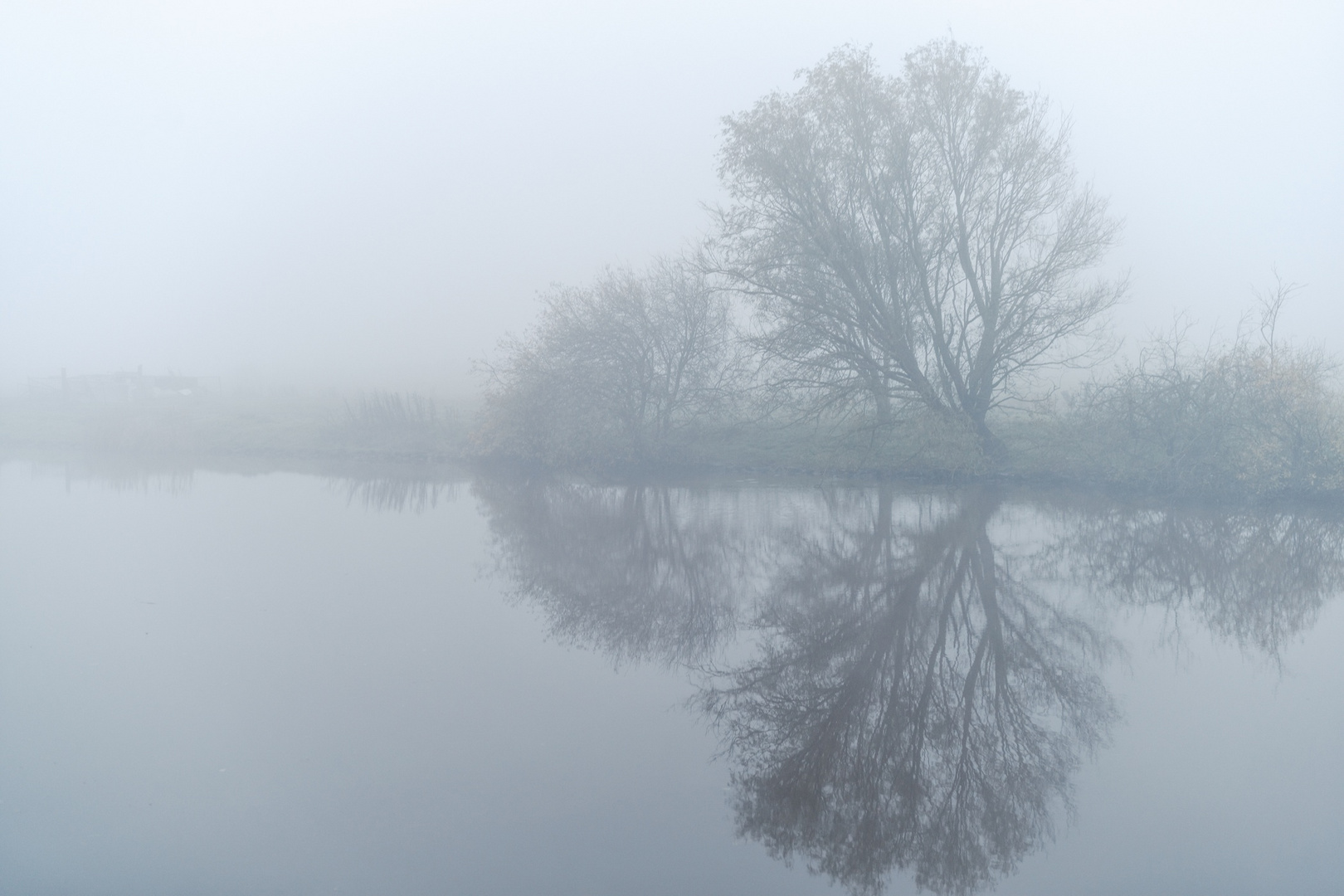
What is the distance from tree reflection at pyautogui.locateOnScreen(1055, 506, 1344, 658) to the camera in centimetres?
896

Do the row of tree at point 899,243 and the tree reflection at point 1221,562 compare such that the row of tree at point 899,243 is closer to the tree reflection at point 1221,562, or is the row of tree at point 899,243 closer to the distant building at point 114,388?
the tree reflection at point 1221,562

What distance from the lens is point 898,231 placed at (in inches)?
853

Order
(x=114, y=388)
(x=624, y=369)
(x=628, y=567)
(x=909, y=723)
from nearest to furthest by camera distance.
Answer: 1. (x=909, y=723)
2. (x=628, y=567)
3. (x=624, y=369)
4. (x=114, y=388)

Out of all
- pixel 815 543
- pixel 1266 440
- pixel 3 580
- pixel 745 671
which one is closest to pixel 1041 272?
pixel 1266 440

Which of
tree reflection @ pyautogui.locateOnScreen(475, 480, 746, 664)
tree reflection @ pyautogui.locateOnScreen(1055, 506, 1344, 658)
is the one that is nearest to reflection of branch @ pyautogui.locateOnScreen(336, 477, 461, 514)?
tree reflection @ pyautogui.locateOnScreen(475, 480, 746, 664)

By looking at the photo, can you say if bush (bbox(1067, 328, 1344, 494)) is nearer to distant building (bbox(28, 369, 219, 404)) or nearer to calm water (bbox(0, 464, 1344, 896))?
calm water (bbox(0, 464, 1344, 896))

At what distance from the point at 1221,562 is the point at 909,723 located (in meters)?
7.64

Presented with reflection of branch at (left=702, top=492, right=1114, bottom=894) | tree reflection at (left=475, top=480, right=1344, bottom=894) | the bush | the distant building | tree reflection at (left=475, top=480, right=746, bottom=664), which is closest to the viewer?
reflection of branch at (left=702, top=492, right=1114, bottom=894)

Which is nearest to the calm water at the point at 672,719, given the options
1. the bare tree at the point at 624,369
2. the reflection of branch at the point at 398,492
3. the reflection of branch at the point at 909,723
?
the reflection of branch at the point at 909,723

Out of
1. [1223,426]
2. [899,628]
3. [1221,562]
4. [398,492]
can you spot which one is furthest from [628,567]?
[1223,426]

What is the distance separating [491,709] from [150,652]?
3.45 meters

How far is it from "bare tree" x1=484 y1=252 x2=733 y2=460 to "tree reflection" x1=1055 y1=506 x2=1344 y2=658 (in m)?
12.0

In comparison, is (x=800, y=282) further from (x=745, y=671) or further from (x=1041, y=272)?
(x=745, y=671)

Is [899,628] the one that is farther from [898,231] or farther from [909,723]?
[898,231]
